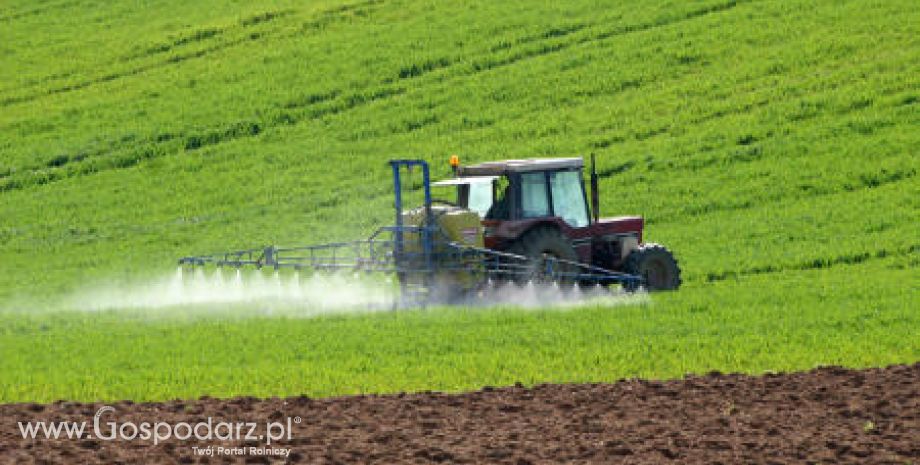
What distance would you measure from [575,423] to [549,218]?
10.4 m

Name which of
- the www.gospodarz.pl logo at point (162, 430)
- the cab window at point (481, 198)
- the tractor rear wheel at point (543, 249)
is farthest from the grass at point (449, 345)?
the cab window at point (481, 198)

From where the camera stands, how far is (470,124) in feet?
136

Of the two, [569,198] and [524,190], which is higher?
[524,190]

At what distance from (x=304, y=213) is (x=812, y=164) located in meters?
11.5

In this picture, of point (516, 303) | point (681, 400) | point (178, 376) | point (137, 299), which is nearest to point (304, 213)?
point (137, 299)

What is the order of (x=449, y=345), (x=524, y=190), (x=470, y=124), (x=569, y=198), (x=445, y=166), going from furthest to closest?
(x=470, y=124), (x=445, y=166), (x=569, y=198), (x=524, y=190), (x=449, y=345)

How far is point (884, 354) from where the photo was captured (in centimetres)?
1688

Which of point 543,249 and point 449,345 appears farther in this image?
point 543,249

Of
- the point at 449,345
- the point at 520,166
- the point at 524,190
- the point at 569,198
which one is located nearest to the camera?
the point at 449,345

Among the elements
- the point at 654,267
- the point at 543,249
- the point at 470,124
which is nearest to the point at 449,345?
the point at 543,249

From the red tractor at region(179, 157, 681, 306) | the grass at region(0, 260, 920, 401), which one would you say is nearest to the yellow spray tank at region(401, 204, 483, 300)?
the red tractor at region(179, 157, 681, 306)

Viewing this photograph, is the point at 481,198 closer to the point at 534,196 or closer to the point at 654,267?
the point at 534,196

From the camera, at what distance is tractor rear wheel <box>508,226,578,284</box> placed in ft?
76.0

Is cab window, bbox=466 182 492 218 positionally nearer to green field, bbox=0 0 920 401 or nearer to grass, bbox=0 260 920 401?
grass, bbox=0 260 920 401
